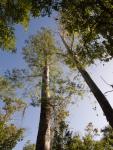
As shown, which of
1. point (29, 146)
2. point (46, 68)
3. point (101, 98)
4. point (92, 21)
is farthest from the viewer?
point (29, 146)

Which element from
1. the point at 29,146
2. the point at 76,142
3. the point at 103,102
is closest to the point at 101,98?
the point at 103,102

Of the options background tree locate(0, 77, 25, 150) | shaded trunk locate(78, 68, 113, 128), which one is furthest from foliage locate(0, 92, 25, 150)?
shaded trunk locate(78, 68, 113, 128)

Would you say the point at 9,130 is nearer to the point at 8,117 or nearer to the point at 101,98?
the point at 8,117

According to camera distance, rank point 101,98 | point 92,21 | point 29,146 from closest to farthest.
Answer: point 92,21 → point 101,98 → point 29,146

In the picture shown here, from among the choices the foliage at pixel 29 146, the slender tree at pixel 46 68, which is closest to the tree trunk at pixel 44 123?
the slender tree at pixel 46 68

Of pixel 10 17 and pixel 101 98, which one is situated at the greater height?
pixel 10 17

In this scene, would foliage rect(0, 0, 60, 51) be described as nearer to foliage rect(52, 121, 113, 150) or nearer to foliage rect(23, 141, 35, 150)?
foliage rect(52, 121, 113, 150)

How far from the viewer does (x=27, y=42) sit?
21.4 m

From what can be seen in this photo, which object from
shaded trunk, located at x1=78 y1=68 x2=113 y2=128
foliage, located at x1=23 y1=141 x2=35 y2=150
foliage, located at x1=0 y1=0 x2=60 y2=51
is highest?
foliage, located at x1=23 y1=141 x2=35 y2=150

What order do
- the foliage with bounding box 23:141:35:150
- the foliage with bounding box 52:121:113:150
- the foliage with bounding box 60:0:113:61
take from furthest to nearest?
the foliage with bounding box 23:141:35:150 < the foliage with bounding box 52:121:113:150 < the foliage with bounding box 60:0:113:61

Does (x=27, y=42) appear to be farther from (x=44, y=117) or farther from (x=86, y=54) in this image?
(x=86, y=54)

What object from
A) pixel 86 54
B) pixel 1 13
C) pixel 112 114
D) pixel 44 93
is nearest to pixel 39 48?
pixel 44 93

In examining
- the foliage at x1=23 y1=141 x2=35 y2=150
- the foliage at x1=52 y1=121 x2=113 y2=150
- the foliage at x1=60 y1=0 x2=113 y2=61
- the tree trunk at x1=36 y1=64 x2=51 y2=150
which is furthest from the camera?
the foliage at x1=23 y1=141 x2=35 y2=150

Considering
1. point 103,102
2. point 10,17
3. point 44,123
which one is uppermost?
point 10,17
